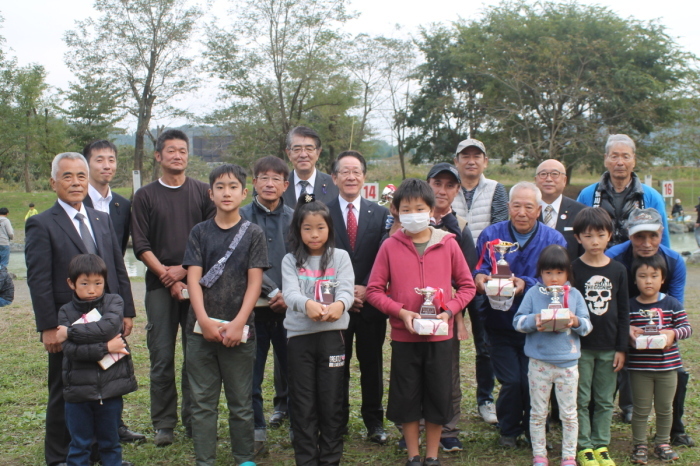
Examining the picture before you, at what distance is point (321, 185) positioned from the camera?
5.11m

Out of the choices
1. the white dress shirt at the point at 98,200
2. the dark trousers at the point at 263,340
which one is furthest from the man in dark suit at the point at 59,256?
the dark trousers at the point at 263,340

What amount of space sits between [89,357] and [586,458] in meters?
3.05

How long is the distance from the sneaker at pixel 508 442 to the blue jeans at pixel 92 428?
247 cm

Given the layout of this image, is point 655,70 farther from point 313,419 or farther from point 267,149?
point 313,419

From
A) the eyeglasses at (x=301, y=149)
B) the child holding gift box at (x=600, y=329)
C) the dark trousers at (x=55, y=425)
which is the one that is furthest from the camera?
the eyeglasses at (x=301, y=149)

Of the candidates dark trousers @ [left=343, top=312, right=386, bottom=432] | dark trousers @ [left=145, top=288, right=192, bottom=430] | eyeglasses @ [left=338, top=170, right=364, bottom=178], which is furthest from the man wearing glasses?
dark trousers @ [left=145, top=288, right=192, bottom=430]

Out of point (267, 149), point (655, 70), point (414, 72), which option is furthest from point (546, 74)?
point (267, 149)

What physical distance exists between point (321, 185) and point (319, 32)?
2570 cm

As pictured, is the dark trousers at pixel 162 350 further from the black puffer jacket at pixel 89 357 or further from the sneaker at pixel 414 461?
the sneaker at pixel 414 461

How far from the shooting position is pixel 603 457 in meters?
3.87

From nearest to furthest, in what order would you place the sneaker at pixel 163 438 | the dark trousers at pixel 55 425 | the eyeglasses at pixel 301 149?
the dark trousers at pixel 55 425 < the sneaker at pixel 163 438 < the eyeglasses at pixel 301 149

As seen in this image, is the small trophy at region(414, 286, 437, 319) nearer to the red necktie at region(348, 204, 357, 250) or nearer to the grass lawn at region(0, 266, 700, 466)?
the red necktie at region(348, 204, 357, 250)

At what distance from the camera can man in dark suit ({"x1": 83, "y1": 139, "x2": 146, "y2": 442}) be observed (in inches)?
175

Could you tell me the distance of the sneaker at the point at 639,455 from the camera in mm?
3924
